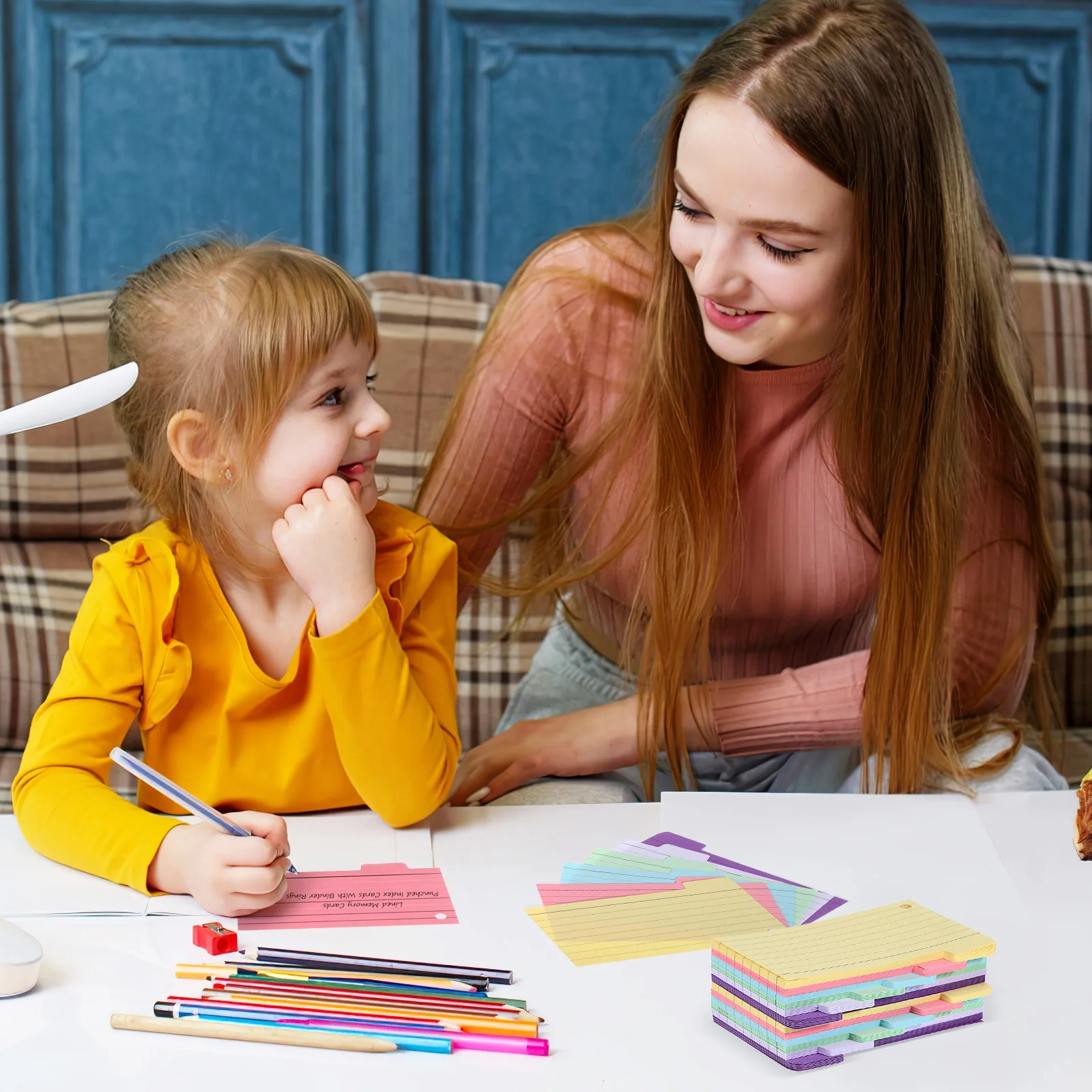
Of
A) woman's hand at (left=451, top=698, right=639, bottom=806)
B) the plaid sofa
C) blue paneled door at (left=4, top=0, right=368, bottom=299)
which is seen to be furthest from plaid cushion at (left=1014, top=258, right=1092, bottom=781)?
blue paneled door at (left=4, top=0, right=368, bottom=299)

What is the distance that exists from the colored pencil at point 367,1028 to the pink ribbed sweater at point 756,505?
2.09ft

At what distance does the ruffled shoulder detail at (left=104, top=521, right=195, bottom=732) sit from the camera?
3.07 feet

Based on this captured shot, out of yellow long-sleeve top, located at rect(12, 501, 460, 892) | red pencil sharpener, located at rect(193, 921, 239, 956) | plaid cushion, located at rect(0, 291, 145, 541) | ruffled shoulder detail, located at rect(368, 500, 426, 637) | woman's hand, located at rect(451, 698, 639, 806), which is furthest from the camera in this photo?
plaid cushion, located at rect(0, 291, 145, 541)

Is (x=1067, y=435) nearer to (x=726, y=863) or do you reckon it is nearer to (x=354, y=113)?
(x=726, y=863)

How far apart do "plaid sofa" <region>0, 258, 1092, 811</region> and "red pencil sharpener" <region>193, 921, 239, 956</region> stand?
824 mm

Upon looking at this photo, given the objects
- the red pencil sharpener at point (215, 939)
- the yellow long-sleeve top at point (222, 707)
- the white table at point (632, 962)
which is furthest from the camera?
the yellow long-sleeve top at point (222, 707)

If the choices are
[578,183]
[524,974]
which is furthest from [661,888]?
[578,183]

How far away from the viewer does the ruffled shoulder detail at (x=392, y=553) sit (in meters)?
1.00

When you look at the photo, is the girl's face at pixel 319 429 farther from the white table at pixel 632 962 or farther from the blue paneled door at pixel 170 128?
the blue paneled door at pixel 170 128

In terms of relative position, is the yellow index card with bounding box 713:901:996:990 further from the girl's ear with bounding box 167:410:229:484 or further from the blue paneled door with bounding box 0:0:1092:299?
the blue paneled door with bounding box 0:0:1092:299

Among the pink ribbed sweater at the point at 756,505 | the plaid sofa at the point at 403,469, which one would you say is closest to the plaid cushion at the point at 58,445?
the plaid sofa at the point at 403,469

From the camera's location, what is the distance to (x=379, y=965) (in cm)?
69

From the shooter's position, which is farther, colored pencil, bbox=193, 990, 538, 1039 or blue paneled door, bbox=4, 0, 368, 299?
blue paneled door, bbox=4, 0, 368, 299

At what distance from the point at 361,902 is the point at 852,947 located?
0.98ft
